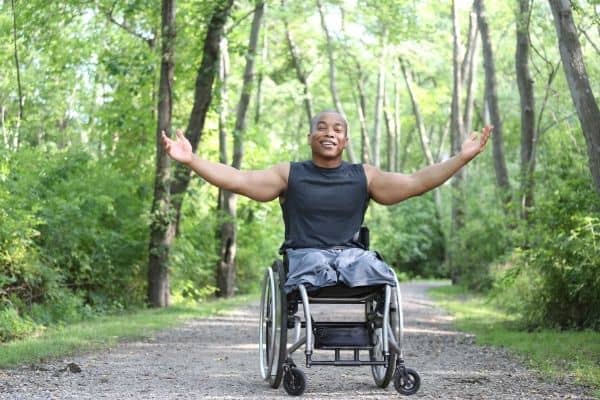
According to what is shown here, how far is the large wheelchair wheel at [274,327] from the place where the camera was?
6.98 metres

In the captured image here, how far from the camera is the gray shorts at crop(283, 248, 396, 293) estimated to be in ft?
22.6

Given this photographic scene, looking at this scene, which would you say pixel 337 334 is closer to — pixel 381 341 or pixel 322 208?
pixel 381 341

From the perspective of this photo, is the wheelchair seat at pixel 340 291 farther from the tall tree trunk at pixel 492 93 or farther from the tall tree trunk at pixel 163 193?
the tall tree trunk at pixel 492 93

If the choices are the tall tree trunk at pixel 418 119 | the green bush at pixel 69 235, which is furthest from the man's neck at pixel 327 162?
the tall tree trunk at pixel 418 119

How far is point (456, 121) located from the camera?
103ft

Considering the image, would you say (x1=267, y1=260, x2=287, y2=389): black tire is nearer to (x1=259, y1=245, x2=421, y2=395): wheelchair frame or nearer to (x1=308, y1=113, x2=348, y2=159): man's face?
(x1=259, y1=245, x2=421, y2=395): wheelchair frame

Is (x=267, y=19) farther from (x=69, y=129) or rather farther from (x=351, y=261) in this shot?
(x=351, y=261)

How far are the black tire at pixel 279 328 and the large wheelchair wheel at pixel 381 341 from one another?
660 millimetres

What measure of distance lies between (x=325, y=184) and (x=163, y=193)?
34.2ft

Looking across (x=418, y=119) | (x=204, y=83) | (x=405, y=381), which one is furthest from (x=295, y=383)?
(x=418, y=119)

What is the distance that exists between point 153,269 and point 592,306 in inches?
323

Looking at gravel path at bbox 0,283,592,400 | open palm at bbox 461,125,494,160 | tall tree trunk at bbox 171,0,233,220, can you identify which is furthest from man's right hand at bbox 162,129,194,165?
tall tree trunk at bbox 171,0,233,220

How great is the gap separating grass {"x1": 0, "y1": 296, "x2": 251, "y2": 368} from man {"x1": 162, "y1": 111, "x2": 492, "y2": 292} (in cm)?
267

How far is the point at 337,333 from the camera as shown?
7172 mm
